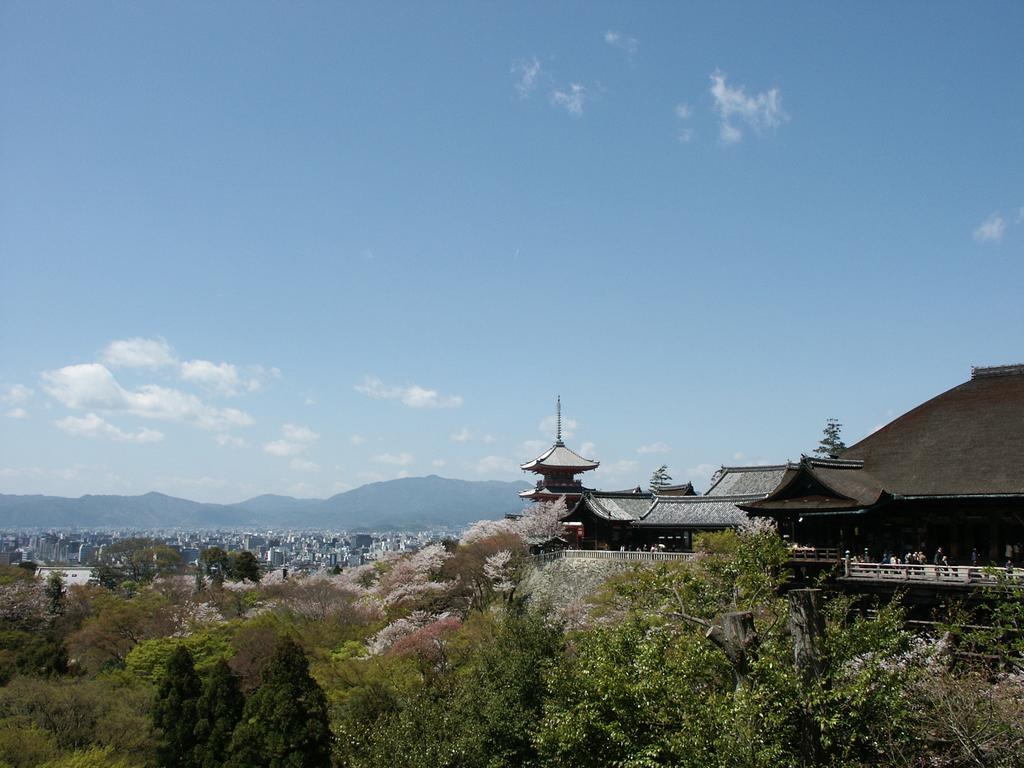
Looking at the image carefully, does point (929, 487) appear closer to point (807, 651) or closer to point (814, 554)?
point (814, 554)

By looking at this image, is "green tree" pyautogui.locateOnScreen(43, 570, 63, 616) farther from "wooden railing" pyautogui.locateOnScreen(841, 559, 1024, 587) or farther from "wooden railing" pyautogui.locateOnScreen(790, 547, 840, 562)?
"wooden railing" pyautogui.locateOnScreen(841, 559, 1024, 587)

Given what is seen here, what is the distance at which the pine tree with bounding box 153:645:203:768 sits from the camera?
22.8m

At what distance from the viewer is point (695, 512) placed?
31172 millimetres

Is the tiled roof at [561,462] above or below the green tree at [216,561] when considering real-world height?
above

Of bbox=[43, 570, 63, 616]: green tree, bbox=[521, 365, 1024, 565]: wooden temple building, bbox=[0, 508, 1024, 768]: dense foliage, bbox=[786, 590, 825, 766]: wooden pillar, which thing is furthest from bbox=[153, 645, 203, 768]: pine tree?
bbox=[43, 570, 63, 616]: green tree

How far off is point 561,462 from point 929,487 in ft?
88.4

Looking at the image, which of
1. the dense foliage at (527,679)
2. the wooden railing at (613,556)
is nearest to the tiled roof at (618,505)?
the dense foliage at (527,679)

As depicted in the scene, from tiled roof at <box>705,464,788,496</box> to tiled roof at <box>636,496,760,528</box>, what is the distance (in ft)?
2.14

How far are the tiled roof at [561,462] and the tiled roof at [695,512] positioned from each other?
12099 mm

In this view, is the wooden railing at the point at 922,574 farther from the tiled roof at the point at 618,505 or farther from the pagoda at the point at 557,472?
the pagoda at the point at 557,472

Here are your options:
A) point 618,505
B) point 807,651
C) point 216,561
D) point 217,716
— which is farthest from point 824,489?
point 216,561

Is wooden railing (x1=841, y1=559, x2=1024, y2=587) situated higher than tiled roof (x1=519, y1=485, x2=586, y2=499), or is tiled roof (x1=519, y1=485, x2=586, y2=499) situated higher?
tiled roof (x1=519, y1=485, x2=586, y2=499)

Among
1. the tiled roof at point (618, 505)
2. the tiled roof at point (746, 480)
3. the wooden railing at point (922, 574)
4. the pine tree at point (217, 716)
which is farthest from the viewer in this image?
the tiled roof at point (618, 505)

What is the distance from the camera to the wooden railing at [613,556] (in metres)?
27.5
